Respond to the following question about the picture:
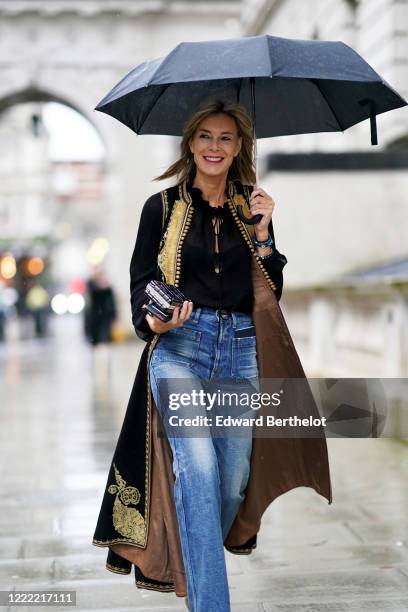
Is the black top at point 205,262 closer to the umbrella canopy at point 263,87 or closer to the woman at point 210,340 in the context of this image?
the woman at point 210,340

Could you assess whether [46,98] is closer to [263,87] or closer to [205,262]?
[263,87]

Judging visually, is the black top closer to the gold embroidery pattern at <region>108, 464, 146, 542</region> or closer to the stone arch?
the gold embroidery pattern at <region>108, 464, 146, 542</region>

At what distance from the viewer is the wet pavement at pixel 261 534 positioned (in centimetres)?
474

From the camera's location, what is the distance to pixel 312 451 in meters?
4.10

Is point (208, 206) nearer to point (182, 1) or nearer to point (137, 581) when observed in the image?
point (137, 581)

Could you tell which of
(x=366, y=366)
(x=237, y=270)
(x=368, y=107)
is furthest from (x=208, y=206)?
(x=366, y=366)

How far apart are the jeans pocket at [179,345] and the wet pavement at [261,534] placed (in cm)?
124

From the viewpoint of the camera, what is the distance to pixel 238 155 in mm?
4270

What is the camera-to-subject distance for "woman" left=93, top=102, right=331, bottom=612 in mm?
3955

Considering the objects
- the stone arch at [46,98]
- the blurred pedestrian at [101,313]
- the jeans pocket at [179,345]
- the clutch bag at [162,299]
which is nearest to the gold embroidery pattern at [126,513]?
the jeans pocket at [179,345]

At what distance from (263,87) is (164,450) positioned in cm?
171

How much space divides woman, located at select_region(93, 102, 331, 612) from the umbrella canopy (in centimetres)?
21

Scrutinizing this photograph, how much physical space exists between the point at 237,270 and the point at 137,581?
48.3 inches

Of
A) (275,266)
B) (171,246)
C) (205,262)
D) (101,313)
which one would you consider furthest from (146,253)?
(101,313)
